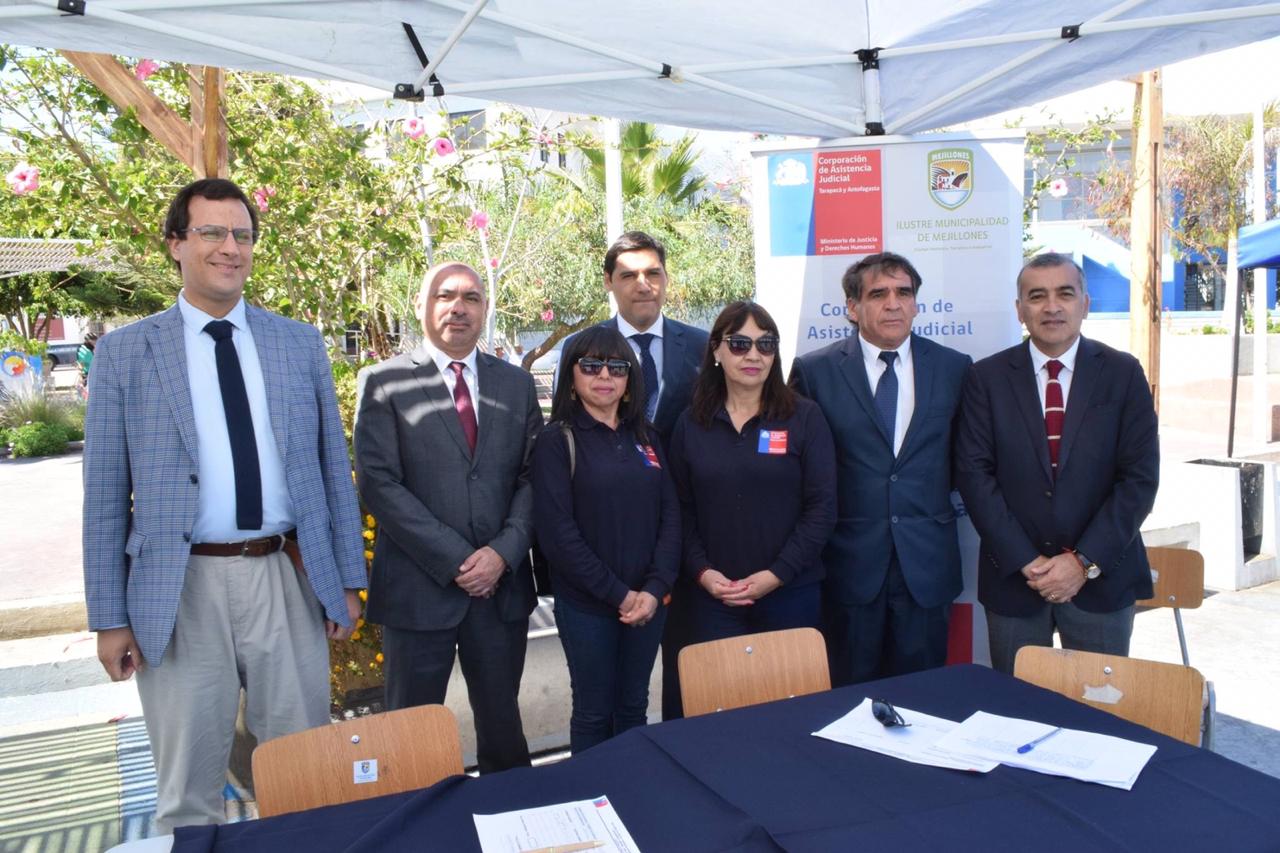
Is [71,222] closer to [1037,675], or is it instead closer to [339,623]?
[339,623]

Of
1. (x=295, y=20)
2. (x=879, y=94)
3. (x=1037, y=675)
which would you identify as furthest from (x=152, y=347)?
(x=879, y=94)

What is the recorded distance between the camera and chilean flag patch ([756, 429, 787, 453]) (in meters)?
3.34

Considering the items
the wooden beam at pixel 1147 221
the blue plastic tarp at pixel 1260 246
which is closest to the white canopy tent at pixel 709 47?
the wooden beam at pixel 1147 221

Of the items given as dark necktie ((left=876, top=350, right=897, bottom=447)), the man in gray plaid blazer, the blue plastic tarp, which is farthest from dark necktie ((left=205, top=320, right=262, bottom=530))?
the blue plastic tarp

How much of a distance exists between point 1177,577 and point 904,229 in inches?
71.0

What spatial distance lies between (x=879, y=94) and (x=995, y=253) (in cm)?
88

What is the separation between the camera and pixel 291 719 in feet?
9.17

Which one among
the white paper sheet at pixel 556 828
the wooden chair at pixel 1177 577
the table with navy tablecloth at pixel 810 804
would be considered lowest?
the wooden chair at pixel 1177 577

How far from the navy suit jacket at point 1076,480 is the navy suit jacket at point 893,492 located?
0.13m

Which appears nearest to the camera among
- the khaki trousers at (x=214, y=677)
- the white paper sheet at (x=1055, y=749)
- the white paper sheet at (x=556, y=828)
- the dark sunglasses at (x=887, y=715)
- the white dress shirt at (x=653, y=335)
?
the white paper sheet at (x=556, y=828)

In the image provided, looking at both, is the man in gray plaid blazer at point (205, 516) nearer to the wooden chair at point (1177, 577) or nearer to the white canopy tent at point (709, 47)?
the white canopy tent at point (709, 47)

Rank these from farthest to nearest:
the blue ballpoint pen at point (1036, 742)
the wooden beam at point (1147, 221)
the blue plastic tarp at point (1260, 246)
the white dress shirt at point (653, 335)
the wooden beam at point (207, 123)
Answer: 1. the blue plastic tarp at point (1260, 246)
2. the wooden beam at point (1147, 221)
3. the wooden beam at point (207, 123)
4. the white dress shirt at point (653, 335)
5. the blue ballpoint pen at point (1036, 742)

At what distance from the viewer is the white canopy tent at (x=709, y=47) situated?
130 inches

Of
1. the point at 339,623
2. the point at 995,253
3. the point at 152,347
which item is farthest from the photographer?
the point at 995,253
